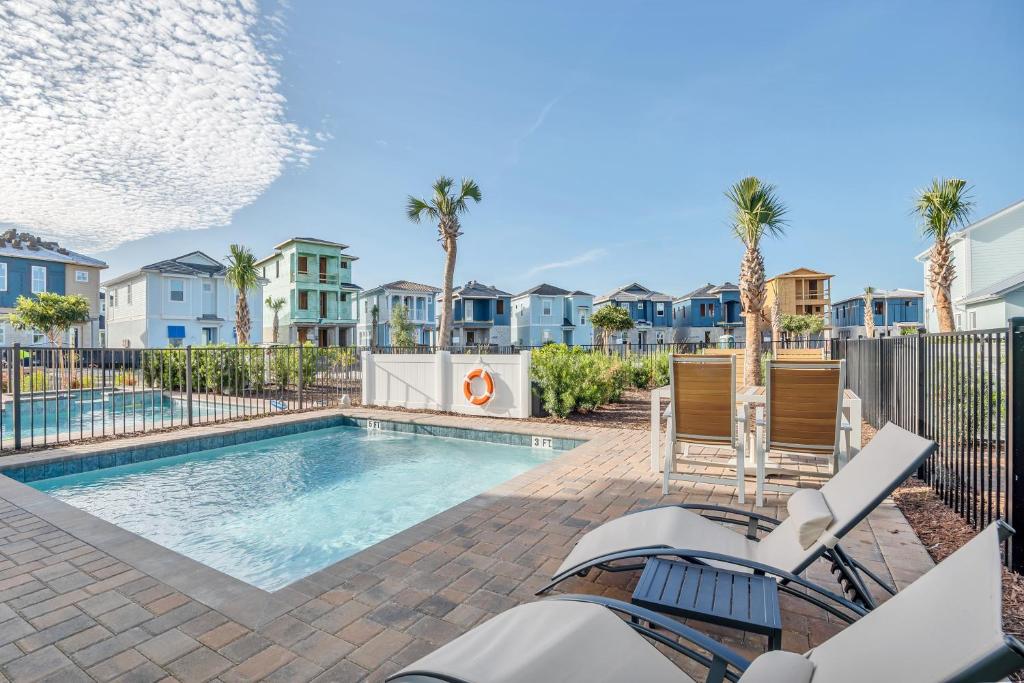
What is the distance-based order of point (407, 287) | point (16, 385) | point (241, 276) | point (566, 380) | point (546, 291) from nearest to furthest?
point (16, 385) → point (566, 380) → point (241, 276) → point (407, 287) → point (546, 291)

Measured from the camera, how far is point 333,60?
34.7 ft

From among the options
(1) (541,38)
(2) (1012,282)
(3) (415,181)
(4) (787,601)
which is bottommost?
(4) (787,601)

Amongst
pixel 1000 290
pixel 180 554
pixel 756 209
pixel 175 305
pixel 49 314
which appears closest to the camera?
pixel 180 554

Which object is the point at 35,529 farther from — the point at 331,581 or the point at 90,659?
the point at 331,581

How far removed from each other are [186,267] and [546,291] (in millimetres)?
25859

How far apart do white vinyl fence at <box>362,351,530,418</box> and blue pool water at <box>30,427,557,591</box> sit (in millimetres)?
1322

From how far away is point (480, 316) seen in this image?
141 ft

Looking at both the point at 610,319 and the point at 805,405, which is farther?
the point at 610,319

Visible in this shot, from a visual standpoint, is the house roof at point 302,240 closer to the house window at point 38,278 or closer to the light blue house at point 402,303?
the light blue house at point 402,303

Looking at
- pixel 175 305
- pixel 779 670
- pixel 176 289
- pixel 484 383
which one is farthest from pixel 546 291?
pixel 779 670

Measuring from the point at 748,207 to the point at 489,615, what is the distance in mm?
12669

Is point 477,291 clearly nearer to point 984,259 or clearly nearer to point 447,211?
point 447,211

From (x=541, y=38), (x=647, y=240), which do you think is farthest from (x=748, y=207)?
(x=647, y=240)

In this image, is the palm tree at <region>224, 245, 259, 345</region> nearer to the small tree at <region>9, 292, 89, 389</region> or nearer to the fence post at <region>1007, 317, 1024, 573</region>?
the small tree at <region>9, 292, 89, 389</region>
